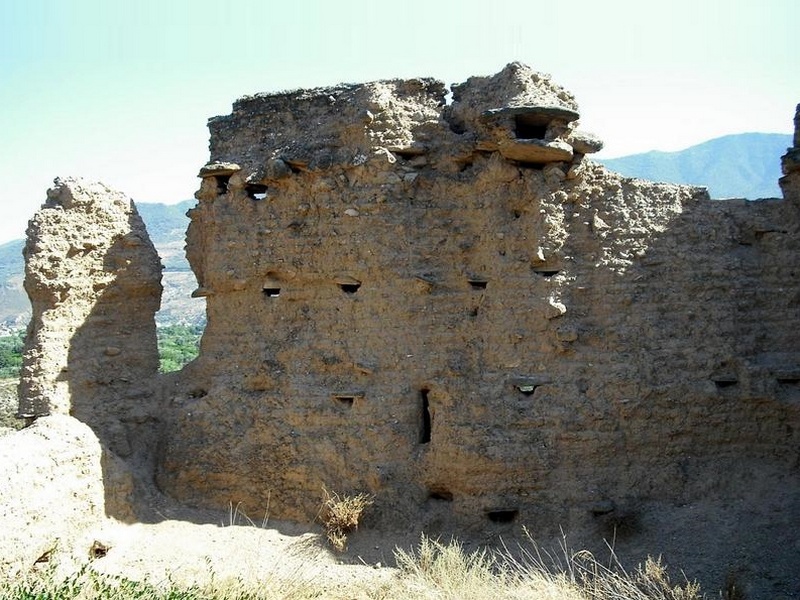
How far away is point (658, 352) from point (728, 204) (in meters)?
1.85

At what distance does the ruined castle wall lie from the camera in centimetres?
770

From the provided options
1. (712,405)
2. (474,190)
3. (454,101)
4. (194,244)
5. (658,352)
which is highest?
(454,101)

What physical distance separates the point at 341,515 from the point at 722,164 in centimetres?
A: 6787

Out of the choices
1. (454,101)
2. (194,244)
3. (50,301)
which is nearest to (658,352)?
(454,101)

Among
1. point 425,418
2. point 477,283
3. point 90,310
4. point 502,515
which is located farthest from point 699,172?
point 90,310

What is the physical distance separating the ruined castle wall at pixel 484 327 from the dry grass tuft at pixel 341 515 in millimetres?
153

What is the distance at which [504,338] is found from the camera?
790cm

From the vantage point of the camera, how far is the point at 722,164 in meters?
67.6

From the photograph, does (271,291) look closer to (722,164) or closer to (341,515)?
(341,515)

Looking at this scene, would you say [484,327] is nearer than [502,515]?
No

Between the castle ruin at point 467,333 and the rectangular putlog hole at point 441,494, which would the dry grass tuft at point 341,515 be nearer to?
the castle ruin at point 467,333

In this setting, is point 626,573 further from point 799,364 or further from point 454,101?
point 454,101

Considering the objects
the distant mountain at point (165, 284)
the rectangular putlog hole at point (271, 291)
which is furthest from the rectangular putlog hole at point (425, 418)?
the distant mountain at point (165, 284)

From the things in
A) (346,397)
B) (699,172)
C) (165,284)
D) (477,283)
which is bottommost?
(165,284)
